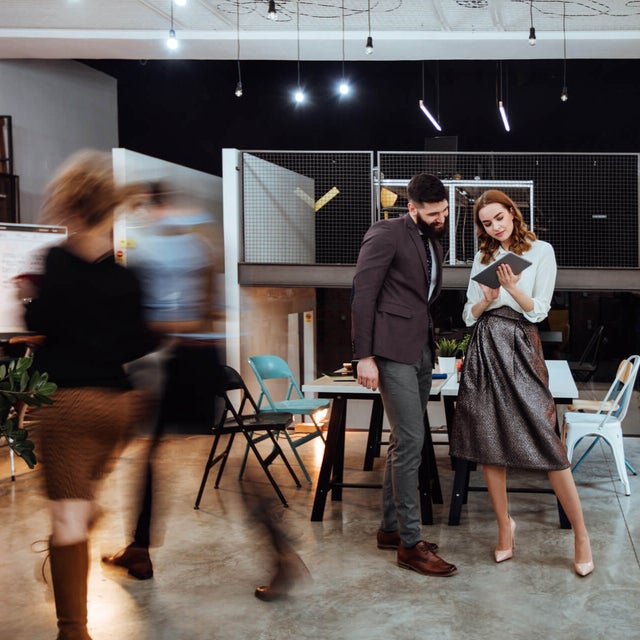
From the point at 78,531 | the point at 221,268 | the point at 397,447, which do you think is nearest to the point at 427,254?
the point at 397,447

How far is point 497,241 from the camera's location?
354 centimetres

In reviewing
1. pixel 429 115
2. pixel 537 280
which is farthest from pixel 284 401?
pixel 429 115

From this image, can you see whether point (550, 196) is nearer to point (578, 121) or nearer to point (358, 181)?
point (578, 121)

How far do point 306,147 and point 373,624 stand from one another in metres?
8.82

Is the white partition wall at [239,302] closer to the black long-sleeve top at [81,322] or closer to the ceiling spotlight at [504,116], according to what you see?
the ceiling spotlight at [504,116]

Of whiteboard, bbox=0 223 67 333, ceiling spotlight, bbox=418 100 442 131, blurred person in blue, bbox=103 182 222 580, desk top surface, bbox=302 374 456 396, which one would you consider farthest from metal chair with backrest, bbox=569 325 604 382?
blurred person in blue, bbox=103 182 222 580

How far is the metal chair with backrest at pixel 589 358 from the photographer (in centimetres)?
849

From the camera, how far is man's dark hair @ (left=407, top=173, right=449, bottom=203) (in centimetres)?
335

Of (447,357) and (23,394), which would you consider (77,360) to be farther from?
(447,357)

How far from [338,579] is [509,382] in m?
1.09

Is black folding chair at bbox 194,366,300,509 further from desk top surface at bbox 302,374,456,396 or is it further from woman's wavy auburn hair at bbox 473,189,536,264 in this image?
woman's wavy auburn hair at bbox 473,189,536,264

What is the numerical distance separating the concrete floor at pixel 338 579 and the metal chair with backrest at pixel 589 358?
149 inches

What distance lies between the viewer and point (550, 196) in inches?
420

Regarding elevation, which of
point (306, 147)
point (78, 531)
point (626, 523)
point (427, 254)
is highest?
point (306, 147)
